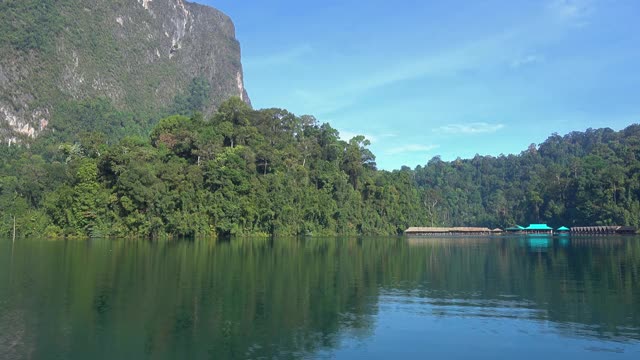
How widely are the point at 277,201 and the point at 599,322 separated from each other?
73.0 metres

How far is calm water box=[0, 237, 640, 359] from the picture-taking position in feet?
48.2

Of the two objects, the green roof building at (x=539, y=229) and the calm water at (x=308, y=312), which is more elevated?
the green roof building at (x=539, y=229)

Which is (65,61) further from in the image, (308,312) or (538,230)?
(308,312)

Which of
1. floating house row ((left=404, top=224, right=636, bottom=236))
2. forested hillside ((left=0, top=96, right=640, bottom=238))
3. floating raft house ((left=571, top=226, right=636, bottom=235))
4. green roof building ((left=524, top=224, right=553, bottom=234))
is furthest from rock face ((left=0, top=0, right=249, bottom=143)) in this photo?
floating raft house ((left=571, top=226, right=636, bottom=235))

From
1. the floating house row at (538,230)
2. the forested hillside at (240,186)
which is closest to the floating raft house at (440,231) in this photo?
the floating house row at (538,230)

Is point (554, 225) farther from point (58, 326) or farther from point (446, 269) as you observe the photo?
point (58, 326)

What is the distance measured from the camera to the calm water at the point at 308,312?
48.2 feet

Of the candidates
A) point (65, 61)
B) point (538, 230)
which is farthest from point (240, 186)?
point (65, 61)

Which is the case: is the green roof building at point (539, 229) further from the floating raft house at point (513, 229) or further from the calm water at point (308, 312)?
the calm water at point (308, 312)

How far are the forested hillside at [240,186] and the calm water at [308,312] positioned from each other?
42598 mm

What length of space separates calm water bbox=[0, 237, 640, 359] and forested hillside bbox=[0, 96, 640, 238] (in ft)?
140

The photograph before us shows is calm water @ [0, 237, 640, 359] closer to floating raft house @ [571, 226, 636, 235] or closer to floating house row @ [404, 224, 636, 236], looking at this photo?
floating raft house @ [571, 226, 636, 235]

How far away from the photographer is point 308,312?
19.5 m

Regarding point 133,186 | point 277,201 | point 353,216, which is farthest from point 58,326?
point 353,216
